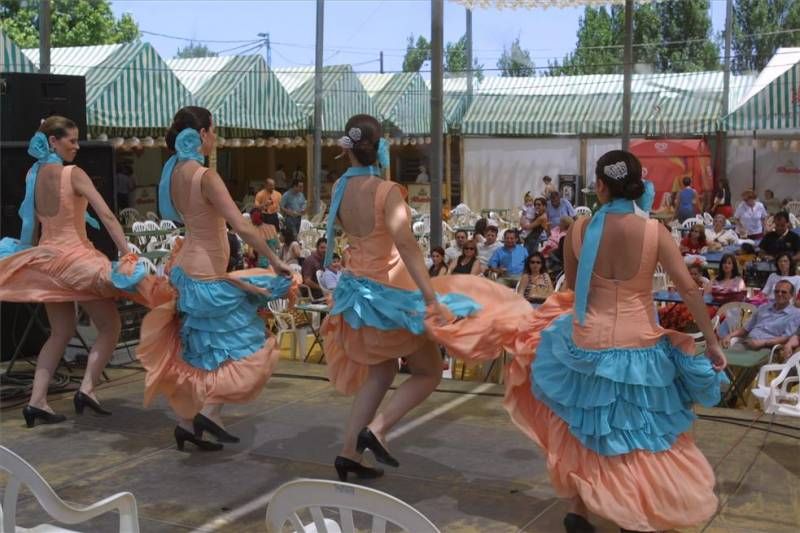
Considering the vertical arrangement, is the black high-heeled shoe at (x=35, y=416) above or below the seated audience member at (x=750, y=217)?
below

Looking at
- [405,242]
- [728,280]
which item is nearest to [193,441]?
[405,242]

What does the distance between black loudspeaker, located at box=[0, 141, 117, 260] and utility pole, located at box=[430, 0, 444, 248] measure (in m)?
2.53

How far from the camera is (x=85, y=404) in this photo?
246 inches

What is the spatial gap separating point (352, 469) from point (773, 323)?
3857 millimetres

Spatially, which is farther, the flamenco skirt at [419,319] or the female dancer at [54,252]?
the female dancer at [54,252]

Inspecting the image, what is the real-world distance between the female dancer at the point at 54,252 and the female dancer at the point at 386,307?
1.67 meters

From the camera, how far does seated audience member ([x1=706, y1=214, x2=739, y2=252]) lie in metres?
12.8

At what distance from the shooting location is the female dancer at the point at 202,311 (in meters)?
5.36

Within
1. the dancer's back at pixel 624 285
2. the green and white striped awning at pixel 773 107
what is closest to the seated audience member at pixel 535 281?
the dancer's back at pixel 624 285

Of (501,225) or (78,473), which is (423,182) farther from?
(78,473)

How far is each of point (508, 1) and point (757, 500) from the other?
652cm

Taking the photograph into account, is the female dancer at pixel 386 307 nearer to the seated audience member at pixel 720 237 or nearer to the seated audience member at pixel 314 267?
the seated audience member at pixel 314 267

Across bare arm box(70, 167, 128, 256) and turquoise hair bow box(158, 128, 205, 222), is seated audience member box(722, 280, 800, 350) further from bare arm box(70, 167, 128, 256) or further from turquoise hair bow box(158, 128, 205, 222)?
bare arm box(70, 167, 128, 256)

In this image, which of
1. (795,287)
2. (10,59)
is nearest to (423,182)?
(10,59)
